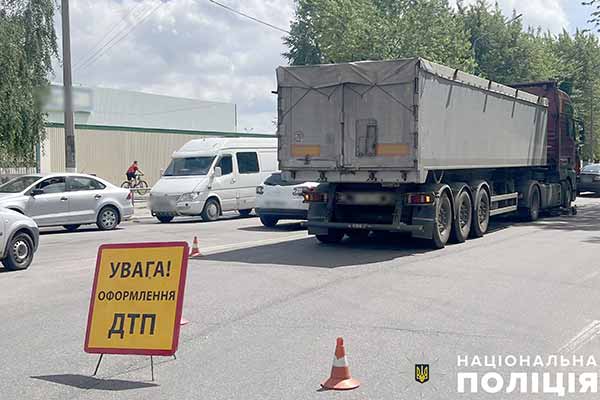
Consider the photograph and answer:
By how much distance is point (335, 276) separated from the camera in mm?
11188

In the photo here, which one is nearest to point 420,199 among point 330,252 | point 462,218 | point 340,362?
point 330,252

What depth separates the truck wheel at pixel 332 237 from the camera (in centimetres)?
1514

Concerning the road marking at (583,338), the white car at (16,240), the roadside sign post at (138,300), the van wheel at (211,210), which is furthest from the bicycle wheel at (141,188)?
the road marking at (583,338)

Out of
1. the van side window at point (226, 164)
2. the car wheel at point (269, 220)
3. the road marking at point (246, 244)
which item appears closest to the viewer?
the road marking at point (246, 244)

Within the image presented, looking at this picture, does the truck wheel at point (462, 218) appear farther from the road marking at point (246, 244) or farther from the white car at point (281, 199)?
the white car at point (281, 199)

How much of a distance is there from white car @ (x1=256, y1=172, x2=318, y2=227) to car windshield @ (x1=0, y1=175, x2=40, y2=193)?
5.37 meters

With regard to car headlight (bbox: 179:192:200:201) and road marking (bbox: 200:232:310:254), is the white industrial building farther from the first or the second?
road marking (bbox: 200:232:310:254)

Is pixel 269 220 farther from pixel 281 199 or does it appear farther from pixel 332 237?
pixel 332 237

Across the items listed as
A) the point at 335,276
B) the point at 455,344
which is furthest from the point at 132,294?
the point at 335,276

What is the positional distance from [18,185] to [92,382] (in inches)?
514

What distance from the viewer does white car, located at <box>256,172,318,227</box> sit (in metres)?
18.8

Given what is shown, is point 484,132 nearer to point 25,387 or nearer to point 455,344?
point 455,344

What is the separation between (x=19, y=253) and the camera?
12.2m

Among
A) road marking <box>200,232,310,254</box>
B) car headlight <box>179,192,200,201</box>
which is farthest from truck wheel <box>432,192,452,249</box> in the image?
car headlight <box>179,192,200,201</box>
